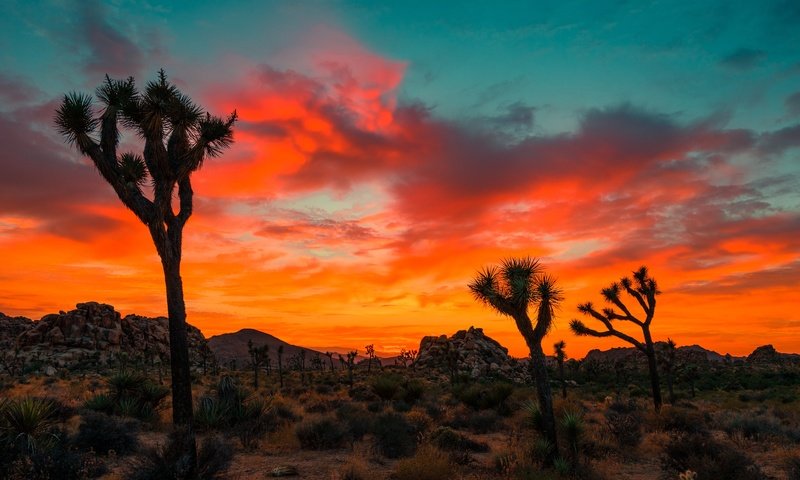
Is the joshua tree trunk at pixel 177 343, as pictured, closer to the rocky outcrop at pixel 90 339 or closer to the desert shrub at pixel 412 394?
the desert shrub at pixel 412 394

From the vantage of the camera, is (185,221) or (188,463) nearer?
(188,463)

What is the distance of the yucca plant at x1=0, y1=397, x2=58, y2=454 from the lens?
30.9 feet

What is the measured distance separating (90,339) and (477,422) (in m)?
74.6

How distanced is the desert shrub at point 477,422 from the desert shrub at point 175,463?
10.9 meters

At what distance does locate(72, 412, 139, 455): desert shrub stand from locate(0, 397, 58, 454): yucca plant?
3.18 feet

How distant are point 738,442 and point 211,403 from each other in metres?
17.1

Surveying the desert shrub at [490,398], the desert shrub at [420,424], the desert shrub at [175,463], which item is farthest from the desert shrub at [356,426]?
the desert shrub at [490,398]

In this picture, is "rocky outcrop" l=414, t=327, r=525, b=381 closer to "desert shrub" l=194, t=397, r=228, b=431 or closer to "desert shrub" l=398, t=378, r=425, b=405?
"desert shrub" l=398, t=378, r=425, b=405

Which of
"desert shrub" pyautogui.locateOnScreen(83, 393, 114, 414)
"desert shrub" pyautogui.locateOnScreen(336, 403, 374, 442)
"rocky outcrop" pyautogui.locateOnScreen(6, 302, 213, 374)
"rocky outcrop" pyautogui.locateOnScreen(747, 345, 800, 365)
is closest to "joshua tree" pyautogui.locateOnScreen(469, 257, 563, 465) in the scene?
"desert shrub" pyautogui.locateOnScreen(336, 403, 374, 442)

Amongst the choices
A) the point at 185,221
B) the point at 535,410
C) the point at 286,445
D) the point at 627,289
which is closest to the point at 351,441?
the point at 286,445

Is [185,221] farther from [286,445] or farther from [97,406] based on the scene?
[97,406]

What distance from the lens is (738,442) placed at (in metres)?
15.6

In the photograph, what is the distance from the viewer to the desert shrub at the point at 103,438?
12000mm

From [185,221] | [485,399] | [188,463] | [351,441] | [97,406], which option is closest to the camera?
[188,463]
